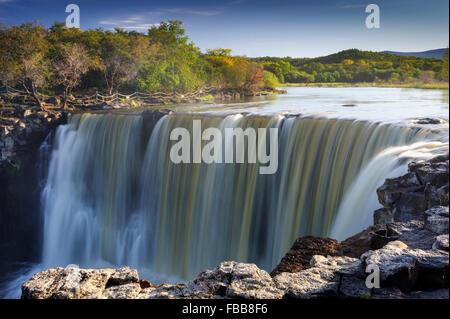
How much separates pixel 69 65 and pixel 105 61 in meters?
1.90

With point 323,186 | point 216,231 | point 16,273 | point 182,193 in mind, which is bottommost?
point 16,273

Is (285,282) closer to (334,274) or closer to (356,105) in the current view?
(334,274)

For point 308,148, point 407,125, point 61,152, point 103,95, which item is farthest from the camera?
point 103,95

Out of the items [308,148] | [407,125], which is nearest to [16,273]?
[308,148]

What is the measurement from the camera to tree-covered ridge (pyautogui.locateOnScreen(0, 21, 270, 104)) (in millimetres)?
14492

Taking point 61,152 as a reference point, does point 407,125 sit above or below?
above

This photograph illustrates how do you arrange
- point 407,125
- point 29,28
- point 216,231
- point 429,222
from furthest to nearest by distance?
point 29,28 → point 216,231 → point 407,125 → point 429,222

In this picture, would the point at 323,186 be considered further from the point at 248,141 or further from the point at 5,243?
the point at 5,243

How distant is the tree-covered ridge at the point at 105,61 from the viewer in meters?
14.5

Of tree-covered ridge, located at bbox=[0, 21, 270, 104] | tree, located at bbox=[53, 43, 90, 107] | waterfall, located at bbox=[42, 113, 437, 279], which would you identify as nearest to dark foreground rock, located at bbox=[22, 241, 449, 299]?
waterfall, located at bbox=[42, 113, 437, 279]

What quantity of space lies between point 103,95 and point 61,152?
17.3 feet

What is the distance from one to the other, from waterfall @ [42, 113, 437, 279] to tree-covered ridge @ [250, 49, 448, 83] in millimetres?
3493

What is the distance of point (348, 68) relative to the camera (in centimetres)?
1502
